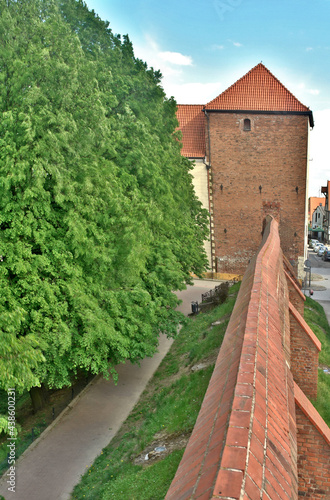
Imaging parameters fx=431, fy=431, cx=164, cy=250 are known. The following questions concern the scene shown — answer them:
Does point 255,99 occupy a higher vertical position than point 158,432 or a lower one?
higher

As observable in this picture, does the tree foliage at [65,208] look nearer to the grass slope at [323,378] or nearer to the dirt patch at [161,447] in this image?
the dirt patch at [161,447]

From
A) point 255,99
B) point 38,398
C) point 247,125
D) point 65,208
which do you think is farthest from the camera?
point 247,125

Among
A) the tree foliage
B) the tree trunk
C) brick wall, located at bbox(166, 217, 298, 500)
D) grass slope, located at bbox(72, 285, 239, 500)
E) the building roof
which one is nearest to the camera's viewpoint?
brick wall, located at bbox(166, 217, 298, 500)

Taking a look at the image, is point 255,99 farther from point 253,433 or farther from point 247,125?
point 253,433

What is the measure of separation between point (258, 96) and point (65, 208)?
20.5 m

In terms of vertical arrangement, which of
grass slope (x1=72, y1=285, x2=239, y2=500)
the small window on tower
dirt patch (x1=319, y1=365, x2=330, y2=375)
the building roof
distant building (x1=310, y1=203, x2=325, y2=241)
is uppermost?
the building roof

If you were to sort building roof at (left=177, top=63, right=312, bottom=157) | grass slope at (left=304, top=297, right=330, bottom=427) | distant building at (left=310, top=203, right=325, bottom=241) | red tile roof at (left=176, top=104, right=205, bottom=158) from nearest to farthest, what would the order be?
grass slope at (left=304, top=297, right=330, bottom=427) → building roof at (left=177, top=63, right=312, bottom=157) → red tile roof at (left=176, top=104, right=205, bottom=158) → distant building at (left=310, top=203, right=325, bottom=241)

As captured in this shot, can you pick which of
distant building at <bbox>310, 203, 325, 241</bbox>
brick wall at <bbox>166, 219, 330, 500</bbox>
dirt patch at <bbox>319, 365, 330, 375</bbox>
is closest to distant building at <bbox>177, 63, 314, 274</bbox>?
dirt patch at <bbox>319, 365, 330, 375</bbox>

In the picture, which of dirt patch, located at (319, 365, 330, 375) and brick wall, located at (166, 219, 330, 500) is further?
dirt patch, located at (319, 365, 330, 375)

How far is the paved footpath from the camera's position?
9258 mm

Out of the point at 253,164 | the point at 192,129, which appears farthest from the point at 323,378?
the point at 192,129

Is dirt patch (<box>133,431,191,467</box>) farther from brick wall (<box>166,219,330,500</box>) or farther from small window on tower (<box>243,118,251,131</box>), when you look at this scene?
small window on tower (<box>243,118,251,131</box>)

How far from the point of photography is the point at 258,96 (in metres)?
27.0

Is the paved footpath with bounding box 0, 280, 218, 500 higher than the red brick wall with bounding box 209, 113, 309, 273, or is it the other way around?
the red brick wall with bounding box 209, 113, 309, 273
